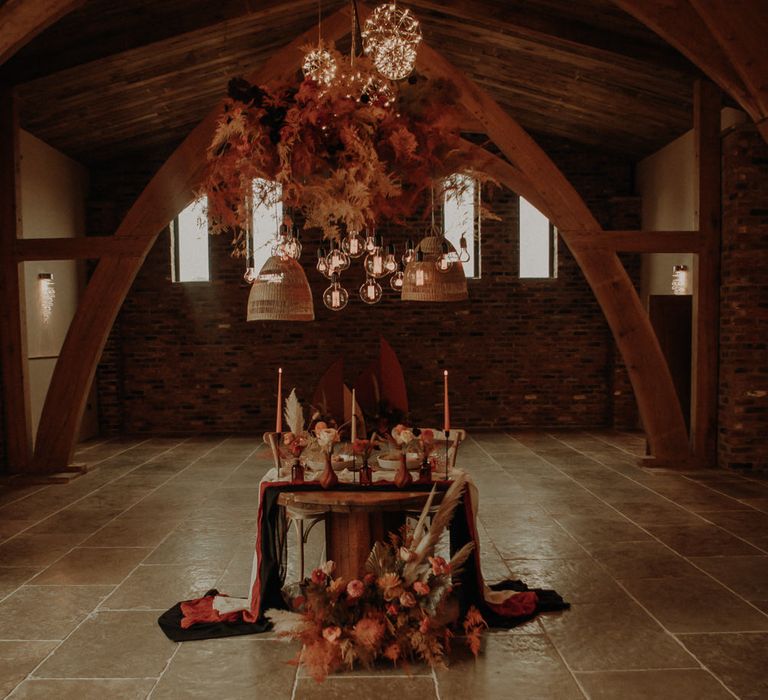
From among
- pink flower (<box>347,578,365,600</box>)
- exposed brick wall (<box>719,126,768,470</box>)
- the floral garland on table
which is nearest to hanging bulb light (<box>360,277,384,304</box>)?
the floral garland on table

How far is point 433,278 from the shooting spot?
219 inches

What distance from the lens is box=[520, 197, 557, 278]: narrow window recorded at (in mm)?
12031

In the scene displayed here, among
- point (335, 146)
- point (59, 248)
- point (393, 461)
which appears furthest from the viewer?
point (59, 248)

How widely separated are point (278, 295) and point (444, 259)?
114 centimetres

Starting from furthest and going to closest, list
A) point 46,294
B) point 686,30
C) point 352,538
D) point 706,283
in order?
point 46,294 < point 706,283 < point 686,30 < point 352,538

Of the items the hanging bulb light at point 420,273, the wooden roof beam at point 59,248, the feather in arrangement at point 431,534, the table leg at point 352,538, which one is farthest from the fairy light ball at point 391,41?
the wooden roof beam at point 59,248

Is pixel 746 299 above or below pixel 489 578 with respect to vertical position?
above

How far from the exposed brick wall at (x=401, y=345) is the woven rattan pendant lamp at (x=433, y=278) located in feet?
20.0

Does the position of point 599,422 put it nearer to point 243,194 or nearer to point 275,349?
point 275,349

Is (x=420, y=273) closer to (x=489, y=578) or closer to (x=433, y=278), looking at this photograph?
(x=433, y=278)

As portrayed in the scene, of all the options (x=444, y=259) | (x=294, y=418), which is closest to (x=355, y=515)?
(x=294, y=418)

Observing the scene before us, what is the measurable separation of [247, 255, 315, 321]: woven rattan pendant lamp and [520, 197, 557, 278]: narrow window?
722 cm

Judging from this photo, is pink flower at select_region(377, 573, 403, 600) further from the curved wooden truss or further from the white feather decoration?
the curved wooden truss

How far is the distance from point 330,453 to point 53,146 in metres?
7.78
